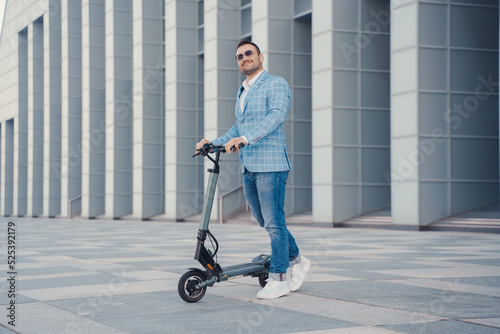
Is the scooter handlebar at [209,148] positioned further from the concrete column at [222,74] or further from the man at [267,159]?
the concrete column at [222,74]

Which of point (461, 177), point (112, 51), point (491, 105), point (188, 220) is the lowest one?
point (188, 220)

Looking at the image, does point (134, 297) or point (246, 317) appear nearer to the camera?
point (246, 317)

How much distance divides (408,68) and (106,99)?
59.1 feet

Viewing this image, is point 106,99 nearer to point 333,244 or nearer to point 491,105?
point 491,105

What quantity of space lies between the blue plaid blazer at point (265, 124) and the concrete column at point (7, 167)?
44922 mm

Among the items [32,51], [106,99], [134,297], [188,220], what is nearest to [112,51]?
[106,99]

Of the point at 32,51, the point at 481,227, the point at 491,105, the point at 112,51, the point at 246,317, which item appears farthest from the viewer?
the point at 32,51

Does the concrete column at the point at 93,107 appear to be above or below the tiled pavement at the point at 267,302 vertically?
above

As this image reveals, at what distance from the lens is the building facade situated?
53.7 feet

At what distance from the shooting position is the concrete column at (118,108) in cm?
3061

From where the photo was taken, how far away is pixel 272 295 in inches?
206

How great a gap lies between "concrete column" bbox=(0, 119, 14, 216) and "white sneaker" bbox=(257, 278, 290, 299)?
45.3 m

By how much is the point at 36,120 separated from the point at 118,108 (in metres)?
12.7

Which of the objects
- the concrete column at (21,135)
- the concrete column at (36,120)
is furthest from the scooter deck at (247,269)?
the concrete column at (21,135)
